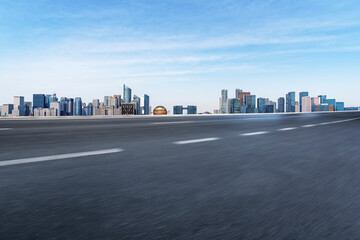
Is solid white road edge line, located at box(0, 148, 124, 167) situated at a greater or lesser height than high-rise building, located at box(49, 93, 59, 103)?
lesser

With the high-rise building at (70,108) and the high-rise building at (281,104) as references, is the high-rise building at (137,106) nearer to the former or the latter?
the high-rise building at (70,108)

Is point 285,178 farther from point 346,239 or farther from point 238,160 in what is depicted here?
point 346,239

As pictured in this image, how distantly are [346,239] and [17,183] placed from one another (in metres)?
2.06

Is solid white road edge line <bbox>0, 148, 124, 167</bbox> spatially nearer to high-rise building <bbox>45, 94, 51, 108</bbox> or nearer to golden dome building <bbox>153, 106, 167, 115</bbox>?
golden dome building <bbox>153, 106, 167, 115</bbox>

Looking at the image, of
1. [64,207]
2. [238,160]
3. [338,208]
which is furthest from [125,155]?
[338,208]

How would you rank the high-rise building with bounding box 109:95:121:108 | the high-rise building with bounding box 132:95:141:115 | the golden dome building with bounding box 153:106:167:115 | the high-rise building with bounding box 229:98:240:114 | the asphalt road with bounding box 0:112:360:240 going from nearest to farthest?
the asphalt road with bounding box 0:112:360:240
the golden dome building with bounding box 153:106:167:115
the high-rise building with bounding box 109:95:121:108
the high-rise building with bounding box 132:95:141:115
the high-rise building with bounding box 229:98:240:114

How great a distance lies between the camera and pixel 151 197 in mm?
1710

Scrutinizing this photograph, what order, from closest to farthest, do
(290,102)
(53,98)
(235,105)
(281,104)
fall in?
(235,105) < (53,98) < (281,104) < (290,102)

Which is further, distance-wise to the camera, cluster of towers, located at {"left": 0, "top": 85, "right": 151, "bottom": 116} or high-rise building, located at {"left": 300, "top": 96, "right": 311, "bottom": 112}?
high-rise building, located at {"left": 300, "top": 96, "right": 311, "bottom": 112}

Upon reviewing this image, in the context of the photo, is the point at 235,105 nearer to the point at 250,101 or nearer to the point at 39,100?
the point at 250,101

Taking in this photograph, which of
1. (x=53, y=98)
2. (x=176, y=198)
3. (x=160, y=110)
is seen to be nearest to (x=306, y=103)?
(x=160, y=110)

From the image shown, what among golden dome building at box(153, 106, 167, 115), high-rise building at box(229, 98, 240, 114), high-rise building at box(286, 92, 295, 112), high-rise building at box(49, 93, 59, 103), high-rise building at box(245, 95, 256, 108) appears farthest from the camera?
high-rise building at box(286, 92, 295, 112)

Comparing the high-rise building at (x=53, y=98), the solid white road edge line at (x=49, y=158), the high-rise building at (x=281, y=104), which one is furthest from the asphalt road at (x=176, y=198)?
the high-rise building at (x=281, y=104)

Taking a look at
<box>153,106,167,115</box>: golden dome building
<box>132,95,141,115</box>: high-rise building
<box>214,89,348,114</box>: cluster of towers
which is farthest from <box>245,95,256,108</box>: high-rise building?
<box>153,106,167,115</box>: golden dome building
